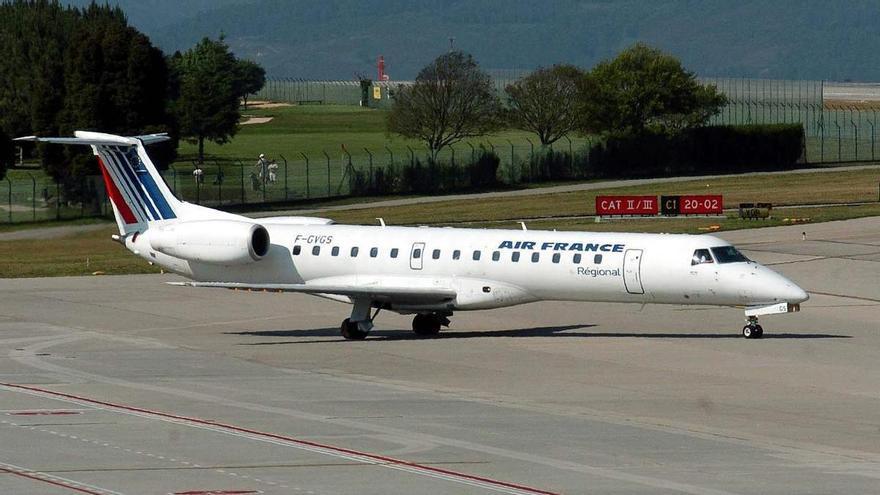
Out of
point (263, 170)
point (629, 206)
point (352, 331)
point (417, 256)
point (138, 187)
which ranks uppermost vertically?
point (263, 170)

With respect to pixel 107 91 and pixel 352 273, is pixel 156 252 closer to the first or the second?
pixel 352 273

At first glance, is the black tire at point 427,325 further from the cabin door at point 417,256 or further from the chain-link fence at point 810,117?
the chain-link fence at point 810,117

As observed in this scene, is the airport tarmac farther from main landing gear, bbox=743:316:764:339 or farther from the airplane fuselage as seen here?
the airplane fuselage

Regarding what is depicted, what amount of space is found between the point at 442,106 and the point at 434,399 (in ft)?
248

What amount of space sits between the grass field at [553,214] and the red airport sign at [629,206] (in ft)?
2.15

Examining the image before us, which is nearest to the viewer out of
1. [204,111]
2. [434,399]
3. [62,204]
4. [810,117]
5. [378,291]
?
[434,399]

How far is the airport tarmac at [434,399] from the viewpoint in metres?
21.8

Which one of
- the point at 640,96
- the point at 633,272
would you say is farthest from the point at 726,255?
the point at 640,96

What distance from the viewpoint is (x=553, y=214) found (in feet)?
247

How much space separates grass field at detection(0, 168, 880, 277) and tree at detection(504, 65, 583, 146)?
14386 millimetres

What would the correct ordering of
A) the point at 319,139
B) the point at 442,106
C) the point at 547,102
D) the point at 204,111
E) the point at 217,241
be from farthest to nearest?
the point at 319,139 < the point at 204,111 < the point at 547,102 < the point at 442,106 < the point at 217,241

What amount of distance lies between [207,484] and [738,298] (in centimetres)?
1742

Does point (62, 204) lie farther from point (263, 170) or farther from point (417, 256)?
point (417, 256)

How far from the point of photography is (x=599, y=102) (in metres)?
105
